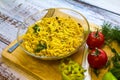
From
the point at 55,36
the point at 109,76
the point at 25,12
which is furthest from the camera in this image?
the point at 25,12

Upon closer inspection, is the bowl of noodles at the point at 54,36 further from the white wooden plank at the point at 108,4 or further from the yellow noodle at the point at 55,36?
the white wooden plank at the point at 108,4

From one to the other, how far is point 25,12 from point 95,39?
1.29 feet

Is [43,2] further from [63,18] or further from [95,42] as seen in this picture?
[95,42]

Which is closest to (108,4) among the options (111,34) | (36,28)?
(111,34)

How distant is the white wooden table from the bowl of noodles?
0.31 ft

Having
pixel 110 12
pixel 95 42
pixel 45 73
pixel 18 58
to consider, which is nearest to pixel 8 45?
pixel 18 58

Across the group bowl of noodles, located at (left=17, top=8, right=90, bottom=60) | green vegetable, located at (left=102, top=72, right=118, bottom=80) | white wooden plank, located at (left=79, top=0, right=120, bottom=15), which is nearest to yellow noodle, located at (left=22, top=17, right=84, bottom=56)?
bowl of noodles, located at (left=17, top=8, right=90, bottom=60)

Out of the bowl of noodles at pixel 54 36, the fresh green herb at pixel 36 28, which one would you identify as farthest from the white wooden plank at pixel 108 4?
the fresh green herb at pixel 36 28

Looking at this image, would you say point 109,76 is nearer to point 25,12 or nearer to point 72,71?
point 72,71

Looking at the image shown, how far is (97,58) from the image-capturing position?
77cm

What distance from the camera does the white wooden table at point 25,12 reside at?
1.00 metres

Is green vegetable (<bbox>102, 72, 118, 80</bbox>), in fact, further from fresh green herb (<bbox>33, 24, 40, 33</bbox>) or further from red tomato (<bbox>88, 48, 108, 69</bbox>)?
fresh green herb (<bbox>33, 24, 40, 33</bbox>)

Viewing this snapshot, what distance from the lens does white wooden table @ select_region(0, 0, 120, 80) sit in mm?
995

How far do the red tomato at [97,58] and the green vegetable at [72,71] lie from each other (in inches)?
2.1
